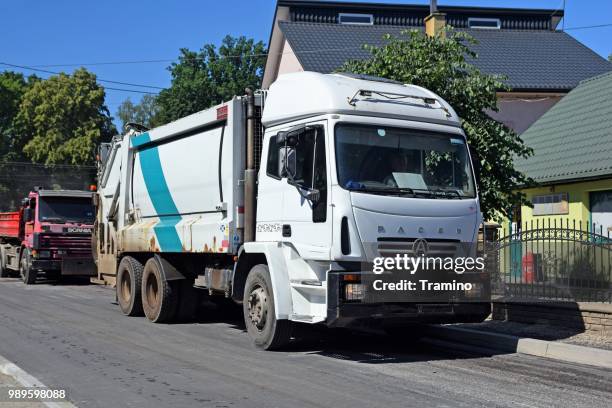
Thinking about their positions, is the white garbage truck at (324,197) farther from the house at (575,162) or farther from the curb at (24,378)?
the house at (575,162)

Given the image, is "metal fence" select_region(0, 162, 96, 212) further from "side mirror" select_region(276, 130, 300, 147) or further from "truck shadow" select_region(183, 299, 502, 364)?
"side mirror" select_region(276, 130, 300, 147)

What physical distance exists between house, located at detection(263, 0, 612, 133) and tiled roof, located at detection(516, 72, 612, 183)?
5.36 meters

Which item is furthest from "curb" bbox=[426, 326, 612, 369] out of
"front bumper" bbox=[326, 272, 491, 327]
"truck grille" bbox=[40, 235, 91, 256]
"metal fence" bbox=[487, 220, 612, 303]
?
"truck grille" bbox=[40, 235, 91, 256]

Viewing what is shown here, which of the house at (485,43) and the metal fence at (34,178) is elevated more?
the house at (485,43)

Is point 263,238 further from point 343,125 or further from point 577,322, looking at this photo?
point 577,322

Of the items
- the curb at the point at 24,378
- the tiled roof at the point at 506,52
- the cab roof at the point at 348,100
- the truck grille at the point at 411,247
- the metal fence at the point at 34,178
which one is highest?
the tiled roof at the point at 506,52

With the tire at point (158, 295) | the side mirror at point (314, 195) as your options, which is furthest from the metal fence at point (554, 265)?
the tire at point (158, 295)

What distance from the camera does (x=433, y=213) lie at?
9.04 meters

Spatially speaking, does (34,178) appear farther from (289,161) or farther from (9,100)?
(289,161)

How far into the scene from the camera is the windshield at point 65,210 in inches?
888

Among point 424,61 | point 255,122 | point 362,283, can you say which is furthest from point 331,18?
point 362,283

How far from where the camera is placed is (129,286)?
14.3 metres

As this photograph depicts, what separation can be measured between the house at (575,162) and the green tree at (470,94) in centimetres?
302

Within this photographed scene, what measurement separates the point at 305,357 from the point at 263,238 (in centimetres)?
165
